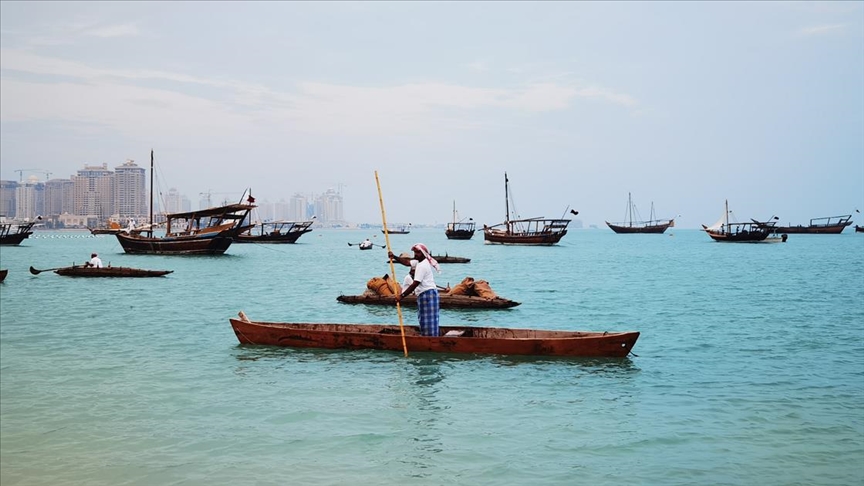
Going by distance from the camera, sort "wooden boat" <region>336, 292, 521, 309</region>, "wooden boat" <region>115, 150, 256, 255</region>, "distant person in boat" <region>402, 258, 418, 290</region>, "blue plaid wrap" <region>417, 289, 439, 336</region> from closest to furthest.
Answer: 1. "blue plaid wrap" <region>417, 289, 439, 336</region>
2. "distant person in boat" <region>402, 258, 418, 290</region>
3. "wooden boat" <region>336, 292, 521, 309</region>
4. "wooden boat" <region>115, 150, 256, 255</region>

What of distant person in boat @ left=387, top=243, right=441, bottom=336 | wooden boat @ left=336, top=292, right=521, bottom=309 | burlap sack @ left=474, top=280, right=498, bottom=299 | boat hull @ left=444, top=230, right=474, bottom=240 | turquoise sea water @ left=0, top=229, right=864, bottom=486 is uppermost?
boat hull @ left=444, top=230, right=474, bottom=240

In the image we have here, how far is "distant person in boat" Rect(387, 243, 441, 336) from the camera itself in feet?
39.7

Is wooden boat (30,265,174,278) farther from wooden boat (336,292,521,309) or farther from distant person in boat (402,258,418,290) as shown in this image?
distant person in boat (402,258,418,290)

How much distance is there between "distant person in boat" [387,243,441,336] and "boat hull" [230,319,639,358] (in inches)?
11.3

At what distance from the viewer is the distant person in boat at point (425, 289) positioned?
12102mm

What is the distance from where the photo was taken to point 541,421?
925 cm

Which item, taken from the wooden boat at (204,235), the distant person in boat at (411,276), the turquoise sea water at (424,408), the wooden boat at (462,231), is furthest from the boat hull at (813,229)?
the distant person in boat at (411,276)

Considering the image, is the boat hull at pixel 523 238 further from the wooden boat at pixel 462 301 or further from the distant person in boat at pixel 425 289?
the distant person in boat at pixel 425 289

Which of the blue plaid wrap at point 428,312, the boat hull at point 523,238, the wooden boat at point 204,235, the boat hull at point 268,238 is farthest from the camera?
the boat hull at point 268,238

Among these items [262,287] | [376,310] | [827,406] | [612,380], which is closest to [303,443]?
[612,380]

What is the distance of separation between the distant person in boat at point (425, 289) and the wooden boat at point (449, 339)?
28 cm

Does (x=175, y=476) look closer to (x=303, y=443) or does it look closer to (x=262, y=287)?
(x=303, y=443)

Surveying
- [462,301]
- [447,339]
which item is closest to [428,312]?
[447,339]

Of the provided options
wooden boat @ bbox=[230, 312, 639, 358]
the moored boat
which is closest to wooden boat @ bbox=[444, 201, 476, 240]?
the moored boat
